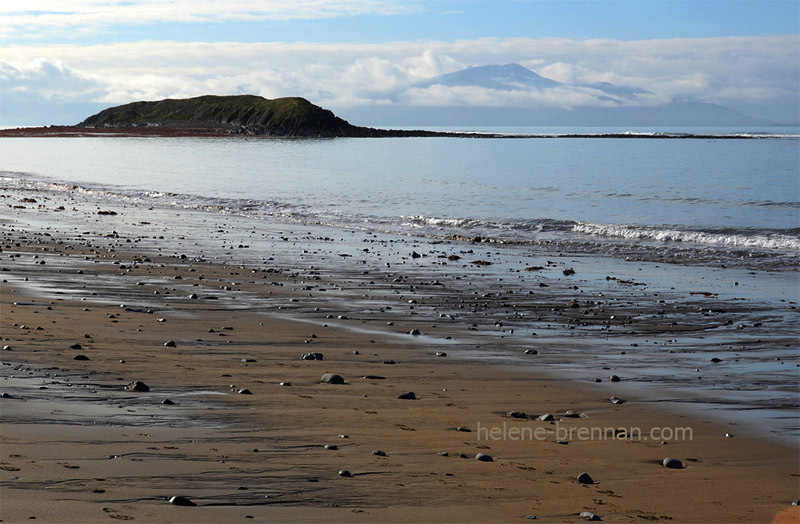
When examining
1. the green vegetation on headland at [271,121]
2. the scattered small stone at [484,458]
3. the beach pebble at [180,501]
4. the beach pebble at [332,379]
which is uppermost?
the green vegetation on headland at [271,121]

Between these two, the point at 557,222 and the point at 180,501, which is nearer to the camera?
the point at 180,501

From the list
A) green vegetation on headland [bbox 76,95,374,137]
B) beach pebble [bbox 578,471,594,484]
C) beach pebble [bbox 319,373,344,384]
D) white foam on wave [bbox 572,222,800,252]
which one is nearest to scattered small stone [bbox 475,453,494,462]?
beach pebble [bbox 578,471,594,484]

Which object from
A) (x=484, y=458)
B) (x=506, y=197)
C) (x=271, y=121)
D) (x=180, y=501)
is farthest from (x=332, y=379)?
(x=271, y=121)

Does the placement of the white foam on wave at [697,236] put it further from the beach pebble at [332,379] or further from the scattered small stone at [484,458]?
the scattered small stone at [484,458]

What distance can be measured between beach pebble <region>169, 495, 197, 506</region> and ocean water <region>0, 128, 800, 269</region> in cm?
1999

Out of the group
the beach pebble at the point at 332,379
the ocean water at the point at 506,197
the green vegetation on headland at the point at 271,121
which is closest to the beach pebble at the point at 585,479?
the beach pebble at the point at 332,379

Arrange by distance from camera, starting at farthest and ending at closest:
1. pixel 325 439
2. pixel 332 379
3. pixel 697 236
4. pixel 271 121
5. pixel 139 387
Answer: pixel 271 121, pixel 697 236, pixel 332 379, pixel 139 387, pixel 325 439

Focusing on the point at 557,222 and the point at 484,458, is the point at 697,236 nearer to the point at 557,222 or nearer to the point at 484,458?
the point at 557,222

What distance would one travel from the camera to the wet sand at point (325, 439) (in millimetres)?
5734

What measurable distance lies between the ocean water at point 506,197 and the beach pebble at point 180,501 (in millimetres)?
19995

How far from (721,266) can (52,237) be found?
19119mm

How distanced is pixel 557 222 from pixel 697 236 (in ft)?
18.8

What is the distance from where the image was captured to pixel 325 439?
7207 millimetres

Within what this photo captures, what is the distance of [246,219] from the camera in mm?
33875
